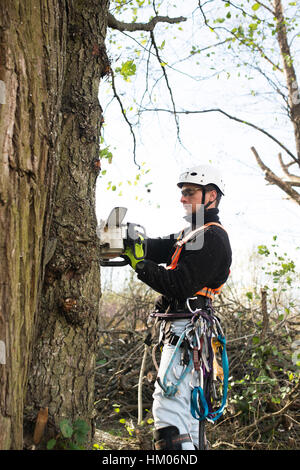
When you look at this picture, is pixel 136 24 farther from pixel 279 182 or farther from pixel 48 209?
pixel 279 182

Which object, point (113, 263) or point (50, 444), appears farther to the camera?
point (113, 263)

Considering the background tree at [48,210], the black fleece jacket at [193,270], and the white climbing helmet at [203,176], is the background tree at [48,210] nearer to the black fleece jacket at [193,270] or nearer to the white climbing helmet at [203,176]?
the black fleece jacket at [193,270]

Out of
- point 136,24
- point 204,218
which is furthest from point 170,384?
point 136,24

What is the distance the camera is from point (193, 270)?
316 cm

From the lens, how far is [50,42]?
2354 mm

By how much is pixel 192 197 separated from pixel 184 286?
2.85 feet

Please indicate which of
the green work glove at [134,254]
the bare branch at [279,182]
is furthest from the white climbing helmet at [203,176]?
the bare branch at [279,182]

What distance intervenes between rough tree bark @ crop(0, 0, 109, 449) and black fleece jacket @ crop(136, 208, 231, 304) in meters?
0.63

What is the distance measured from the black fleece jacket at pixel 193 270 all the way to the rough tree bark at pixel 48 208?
625 mm

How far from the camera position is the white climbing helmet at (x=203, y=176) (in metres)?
3.67

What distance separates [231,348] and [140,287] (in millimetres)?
2147

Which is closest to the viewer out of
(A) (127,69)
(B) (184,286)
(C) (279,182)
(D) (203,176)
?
(B) (184,286)

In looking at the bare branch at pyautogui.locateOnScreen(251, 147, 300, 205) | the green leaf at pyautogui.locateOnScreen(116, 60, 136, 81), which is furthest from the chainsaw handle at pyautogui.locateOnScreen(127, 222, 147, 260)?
A: the bare branch at pyautogui.locateOnScreen(251, 147, 300, 205)
